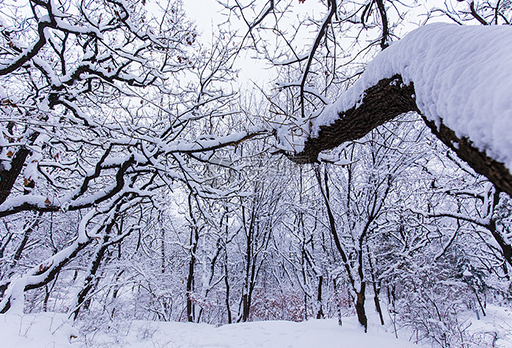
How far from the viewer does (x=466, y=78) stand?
37.2 inches

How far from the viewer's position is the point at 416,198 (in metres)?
9.28

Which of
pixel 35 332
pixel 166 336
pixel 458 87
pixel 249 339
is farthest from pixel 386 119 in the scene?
pixel 166 336

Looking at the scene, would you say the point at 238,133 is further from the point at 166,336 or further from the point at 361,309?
the point at 361,309

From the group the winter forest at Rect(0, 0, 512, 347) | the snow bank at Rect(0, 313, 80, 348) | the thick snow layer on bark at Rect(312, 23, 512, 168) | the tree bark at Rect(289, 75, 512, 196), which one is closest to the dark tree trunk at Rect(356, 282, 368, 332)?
the winter forest at Rect(0, 0, 512, 347)

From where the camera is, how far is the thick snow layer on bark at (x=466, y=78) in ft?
2.52

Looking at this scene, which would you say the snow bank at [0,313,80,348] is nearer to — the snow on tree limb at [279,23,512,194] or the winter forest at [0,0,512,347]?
the winter forest at [0,0,512,347]

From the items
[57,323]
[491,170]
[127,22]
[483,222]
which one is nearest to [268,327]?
[57,323]

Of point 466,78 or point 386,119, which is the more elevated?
point 386,119

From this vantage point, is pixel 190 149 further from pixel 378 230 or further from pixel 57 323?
pixel 378 230

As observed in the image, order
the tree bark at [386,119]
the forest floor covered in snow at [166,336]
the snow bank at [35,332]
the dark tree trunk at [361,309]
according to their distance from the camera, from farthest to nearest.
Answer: the dark tree trunk at [361,309] < the forest floor covered in snow at [166,336] < the snow bank at [35,332] < the tree bark at [386,119]

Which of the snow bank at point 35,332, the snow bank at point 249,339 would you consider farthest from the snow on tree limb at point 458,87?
the snow bank at point 249,339

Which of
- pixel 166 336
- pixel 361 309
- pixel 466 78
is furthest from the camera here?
pixel 361 309

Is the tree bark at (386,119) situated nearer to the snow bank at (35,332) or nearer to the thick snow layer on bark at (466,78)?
the thick snow layer on bark at (466,78)

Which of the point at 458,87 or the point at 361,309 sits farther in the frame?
the point at 361,309
